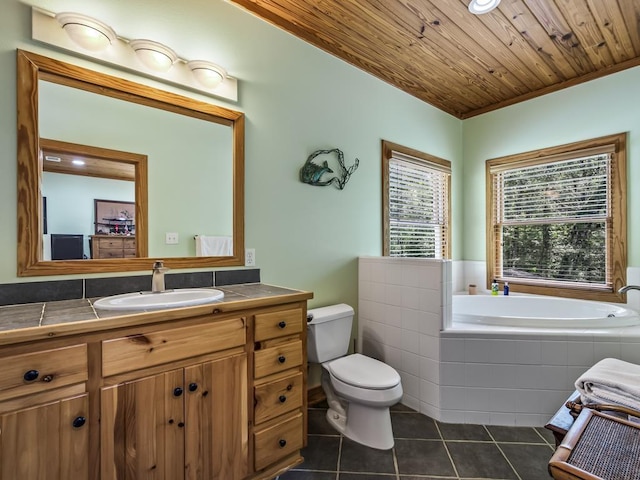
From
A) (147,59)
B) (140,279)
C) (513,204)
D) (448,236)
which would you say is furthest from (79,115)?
(513,204)

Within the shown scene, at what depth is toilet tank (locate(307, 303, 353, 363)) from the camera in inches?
80.7

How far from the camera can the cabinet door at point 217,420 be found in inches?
49.9

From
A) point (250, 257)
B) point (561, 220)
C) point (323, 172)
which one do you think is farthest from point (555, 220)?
point (250, 257)

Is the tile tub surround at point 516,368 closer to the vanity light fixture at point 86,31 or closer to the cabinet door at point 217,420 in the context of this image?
the cabinet door at point 217,420

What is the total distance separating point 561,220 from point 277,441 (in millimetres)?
3069

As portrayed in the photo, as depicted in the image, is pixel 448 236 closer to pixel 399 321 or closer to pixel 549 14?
pixel 399 321

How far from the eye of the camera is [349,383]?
6.12 feet

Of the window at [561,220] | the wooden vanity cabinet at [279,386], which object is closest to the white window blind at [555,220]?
the window at [561,220]

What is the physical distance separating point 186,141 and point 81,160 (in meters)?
0.51

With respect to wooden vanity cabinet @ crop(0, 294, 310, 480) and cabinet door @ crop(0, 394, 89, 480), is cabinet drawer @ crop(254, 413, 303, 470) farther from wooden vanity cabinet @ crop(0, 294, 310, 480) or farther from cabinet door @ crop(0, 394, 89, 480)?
cabinet door @ crop(0, 394, 89, 480)

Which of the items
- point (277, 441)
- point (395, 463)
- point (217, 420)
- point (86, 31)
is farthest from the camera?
point (395, 463)

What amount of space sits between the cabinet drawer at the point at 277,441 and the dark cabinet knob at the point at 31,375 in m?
0.88

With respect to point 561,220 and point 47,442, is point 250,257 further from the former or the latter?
point 561,220

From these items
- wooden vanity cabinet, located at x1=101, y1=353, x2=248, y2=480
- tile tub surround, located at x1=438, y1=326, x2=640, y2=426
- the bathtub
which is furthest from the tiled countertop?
the bathtub
